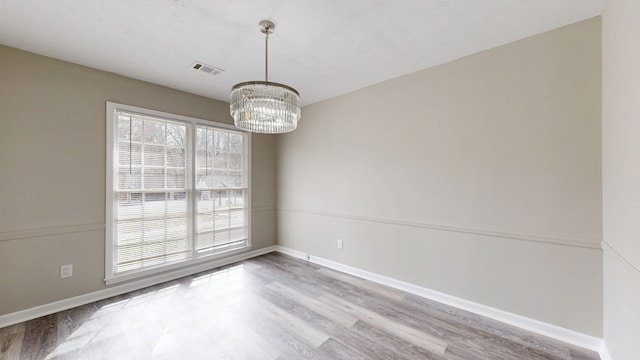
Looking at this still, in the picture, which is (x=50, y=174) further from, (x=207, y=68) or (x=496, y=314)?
(x=496, y=314)

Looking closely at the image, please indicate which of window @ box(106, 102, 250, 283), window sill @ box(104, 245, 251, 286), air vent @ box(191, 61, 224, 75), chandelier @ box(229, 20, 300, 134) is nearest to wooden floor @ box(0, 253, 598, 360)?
window sill @ box(104, 245, 251, 286)

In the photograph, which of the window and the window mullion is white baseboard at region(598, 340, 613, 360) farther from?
the window mullion

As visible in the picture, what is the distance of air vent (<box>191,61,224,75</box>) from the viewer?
264 cm

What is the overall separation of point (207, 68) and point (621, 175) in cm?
354

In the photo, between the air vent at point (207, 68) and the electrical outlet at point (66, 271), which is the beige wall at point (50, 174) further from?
the air vent at point (207, 68)

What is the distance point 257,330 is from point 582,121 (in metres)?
3.16

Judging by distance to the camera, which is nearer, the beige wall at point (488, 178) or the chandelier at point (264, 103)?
the chandelier at point (264, 103)

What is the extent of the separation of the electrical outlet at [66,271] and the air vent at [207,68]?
247 centimetres

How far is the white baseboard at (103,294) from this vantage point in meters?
2.27

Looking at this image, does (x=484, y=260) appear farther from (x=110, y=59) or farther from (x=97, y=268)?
(x=110, y=59)

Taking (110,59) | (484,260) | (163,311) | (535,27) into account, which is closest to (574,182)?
(484,260)

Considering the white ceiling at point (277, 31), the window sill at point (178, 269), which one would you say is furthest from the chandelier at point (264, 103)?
the window sill at point (178, 269)

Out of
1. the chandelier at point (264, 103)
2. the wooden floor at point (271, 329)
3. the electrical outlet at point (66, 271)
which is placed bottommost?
the wooden floor at point (271, 329)

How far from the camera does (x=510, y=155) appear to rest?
88.5 inches
